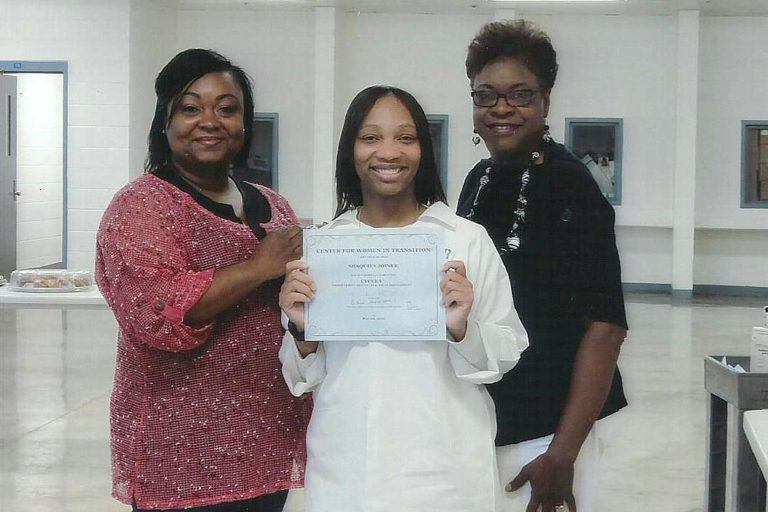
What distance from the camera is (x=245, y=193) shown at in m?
2.28

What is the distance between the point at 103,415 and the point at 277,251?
16.4ft

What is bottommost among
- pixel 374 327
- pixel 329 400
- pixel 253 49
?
pixel 329 400

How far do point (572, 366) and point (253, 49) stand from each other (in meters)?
12.5

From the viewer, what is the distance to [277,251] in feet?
6.61

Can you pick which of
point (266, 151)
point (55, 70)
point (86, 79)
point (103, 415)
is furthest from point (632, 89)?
point (103, 415)

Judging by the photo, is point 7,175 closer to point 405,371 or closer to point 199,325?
point 199,325

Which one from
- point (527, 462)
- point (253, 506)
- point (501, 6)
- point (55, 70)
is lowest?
point (253, 506)

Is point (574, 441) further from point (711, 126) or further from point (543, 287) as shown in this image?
point (711, 126)

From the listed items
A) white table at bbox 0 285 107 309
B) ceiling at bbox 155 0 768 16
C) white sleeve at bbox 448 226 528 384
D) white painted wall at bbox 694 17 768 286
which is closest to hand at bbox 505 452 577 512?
white sleeve at bbox 448 226 528 384

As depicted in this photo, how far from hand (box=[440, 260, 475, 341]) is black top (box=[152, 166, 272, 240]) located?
509mm

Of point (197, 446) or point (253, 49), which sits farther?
point (253, 49)

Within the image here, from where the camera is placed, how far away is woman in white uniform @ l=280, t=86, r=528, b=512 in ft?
6.30

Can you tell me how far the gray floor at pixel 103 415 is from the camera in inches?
197

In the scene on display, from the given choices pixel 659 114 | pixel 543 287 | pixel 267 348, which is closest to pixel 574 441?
pixel 543 287
